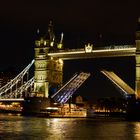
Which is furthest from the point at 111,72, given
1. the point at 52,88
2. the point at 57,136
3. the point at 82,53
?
the point at 57,136

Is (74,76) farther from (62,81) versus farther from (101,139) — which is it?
(101,139)

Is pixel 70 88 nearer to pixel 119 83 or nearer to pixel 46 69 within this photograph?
pixel 46 69

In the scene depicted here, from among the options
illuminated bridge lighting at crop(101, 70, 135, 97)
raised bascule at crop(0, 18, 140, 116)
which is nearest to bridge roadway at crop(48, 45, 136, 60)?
raised bascule at crop(0, 18, 140, 116)

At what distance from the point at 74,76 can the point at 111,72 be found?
5.69 metres

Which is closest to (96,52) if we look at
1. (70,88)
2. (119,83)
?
(119,83)

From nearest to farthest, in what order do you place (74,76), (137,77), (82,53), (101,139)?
(101,139)
(137,77)
(82,53)
(74,76)

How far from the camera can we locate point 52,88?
71125 millimetres

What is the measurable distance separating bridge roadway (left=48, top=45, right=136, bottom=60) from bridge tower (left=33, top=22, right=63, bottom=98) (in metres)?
1.20

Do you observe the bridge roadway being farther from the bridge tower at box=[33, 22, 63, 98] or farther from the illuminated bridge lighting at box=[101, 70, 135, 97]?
the illuminated bridge lighting at box=[101, 70, 135, 97]

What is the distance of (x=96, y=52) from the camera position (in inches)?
2542

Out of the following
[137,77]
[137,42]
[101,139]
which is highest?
[137,42]

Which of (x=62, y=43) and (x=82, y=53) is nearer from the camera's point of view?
(x=82, y=53)

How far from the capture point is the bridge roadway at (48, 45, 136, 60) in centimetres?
6203

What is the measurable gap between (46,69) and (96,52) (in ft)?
27.6
